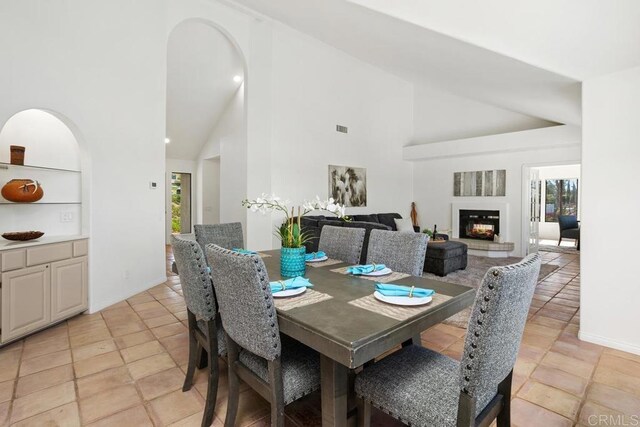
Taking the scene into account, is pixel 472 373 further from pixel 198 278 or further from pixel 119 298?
pixel 119 298

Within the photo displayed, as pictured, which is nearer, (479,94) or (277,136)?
(479,94)

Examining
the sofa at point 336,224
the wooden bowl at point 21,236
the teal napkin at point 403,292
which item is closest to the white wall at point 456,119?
the sofa at point 336,224

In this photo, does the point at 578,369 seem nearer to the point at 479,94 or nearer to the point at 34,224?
the point at 479,94

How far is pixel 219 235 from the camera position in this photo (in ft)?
9.77

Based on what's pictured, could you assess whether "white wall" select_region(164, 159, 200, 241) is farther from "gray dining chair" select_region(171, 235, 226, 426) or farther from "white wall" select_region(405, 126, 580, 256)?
"gray dining chair" select_region(171, 235, 226, 426)

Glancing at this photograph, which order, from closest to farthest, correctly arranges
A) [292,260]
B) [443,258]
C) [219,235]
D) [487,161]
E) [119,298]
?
[292,260] < [219,235] < [119,298] < [443,258] < [487,161]

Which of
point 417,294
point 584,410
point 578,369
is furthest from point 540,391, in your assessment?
point 417,294

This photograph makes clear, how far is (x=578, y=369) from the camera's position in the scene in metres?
2.27

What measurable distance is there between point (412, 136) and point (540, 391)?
7346 mm

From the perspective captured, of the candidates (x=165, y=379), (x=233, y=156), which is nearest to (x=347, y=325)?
(x=165, y=379)

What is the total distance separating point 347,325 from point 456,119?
7755 millimetres

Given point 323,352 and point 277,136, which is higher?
point 277,136

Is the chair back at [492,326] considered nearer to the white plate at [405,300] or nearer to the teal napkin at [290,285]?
the white plate at [405,300]

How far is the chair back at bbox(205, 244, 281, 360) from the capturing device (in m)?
1.27
